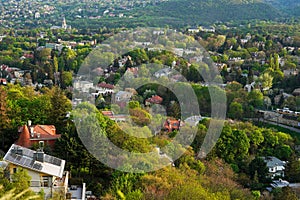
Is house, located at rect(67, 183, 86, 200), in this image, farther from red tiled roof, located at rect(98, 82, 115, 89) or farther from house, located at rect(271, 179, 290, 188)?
red tiled roof, located at rect(98, 82, 115, 89)

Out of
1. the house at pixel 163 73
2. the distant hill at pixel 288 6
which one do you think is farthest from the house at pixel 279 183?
the distant hill at pixel 288 6

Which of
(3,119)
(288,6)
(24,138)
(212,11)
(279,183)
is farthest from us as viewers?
(288,6)

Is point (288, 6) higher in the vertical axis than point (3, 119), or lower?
lower

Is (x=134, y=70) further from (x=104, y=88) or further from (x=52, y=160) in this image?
(x=52, y=160)

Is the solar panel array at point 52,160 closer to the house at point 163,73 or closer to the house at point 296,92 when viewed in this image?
the house at point 163,73

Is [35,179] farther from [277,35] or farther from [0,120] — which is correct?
[277,35]

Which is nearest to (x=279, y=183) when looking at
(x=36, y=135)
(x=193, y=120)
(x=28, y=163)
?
(x=193, y=120)

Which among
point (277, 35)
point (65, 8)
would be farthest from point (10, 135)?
point (65, 8)
